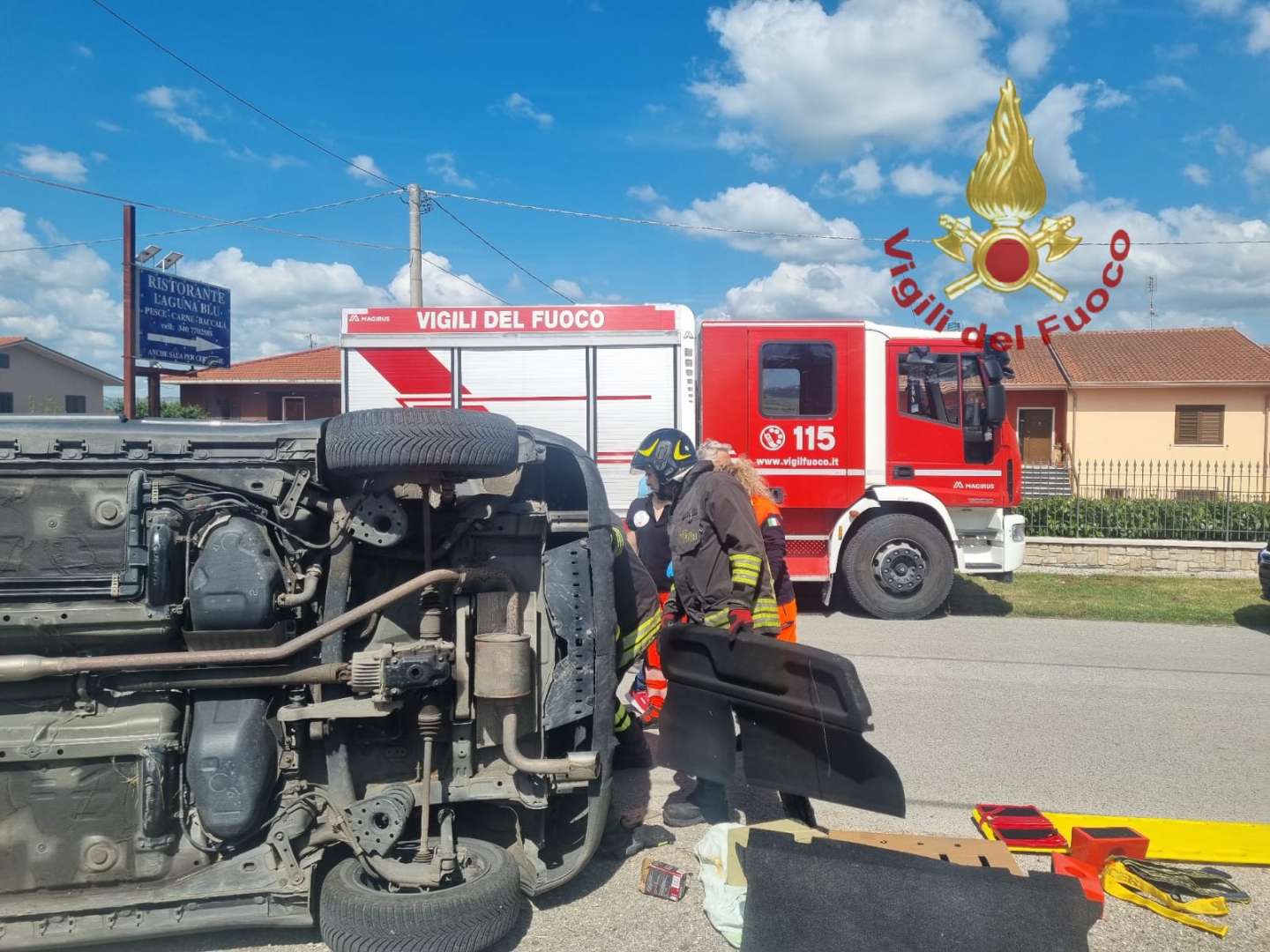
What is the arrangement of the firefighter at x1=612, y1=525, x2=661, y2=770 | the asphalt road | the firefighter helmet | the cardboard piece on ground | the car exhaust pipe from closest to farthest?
the car exhaust pipe, the asphalt road, the cardboard piece on ground, the firefighter at x1=612, y1=525, x2=661, y2=770, the firefighter helmet

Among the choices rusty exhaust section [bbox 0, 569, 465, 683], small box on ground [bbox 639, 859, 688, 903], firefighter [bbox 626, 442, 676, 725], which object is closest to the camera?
rusty exhaust section [bbox 0, 569, 465, 683]

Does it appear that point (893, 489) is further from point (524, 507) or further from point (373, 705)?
point (373, 705)

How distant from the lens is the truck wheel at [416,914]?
3.22m

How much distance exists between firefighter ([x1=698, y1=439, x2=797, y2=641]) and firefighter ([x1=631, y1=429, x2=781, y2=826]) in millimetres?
189

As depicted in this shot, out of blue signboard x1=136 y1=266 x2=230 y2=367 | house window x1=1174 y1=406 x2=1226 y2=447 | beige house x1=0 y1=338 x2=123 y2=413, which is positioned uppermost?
beige house x1=0 y1=338 x2=123 y2=413

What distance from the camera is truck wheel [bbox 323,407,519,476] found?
11.1 ft

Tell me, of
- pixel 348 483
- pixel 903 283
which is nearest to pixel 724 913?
pixel 348 483

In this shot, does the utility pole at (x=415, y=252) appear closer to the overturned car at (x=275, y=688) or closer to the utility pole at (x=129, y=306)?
the utility pole at (x=129, y=306)

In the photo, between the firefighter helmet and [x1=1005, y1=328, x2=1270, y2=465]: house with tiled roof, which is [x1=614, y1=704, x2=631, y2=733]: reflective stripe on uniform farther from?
[x1=1005, y1=328, x2=1270, y2=465]: house with tiled roof

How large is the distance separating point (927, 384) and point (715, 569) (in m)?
6.11

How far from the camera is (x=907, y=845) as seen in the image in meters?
4.00

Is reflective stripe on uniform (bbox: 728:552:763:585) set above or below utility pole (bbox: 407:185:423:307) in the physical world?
below

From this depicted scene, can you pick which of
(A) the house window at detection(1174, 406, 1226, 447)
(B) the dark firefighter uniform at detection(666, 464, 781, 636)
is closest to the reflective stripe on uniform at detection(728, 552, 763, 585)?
(B) the dark firefighter uniform at detection(666, 464, 781, 636)

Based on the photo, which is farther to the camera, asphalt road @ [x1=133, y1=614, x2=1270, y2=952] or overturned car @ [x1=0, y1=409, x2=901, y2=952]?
asphalt road @ [x1=133, y1=614, x2=1270, y2=952]
